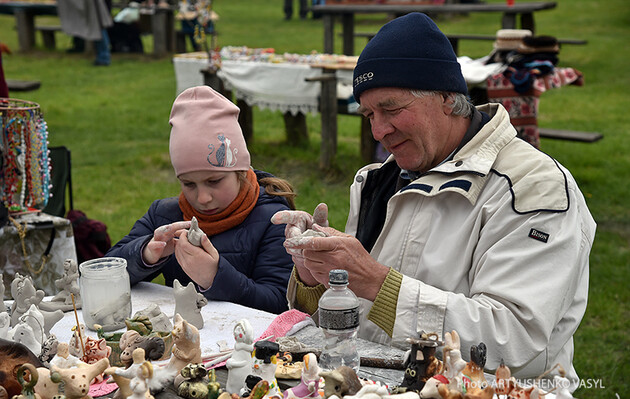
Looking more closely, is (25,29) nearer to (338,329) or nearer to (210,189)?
(210,189)

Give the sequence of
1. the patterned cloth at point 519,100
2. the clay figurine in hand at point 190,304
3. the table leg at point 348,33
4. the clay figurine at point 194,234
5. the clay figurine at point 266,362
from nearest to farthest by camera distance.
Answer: the clay figurine at point 266,362, the clay figurine in hand at point 190,304, the clay figurine at point 194,234, the patterned cloth at point 519,100, the table leg at point 348,33

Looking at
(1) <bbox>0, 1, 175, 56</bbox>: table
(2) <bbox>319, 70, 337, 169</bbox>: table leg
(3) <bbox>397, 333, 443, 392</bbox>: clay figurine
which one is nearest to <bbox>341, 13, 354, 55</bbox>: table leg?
(2) <bbox>319, 70, 337, 169</bbox>: table leg

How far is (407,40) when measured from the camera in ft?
7.04

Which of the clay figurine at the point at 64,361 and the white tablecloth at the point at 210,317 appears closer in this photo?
the clay figurine at the point at 64,361

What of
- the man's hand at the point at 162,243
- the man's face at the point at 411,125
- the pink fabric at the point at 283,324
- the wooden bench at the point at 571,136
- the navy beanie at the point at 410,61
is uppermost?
the navy beanie at the point at 410,61

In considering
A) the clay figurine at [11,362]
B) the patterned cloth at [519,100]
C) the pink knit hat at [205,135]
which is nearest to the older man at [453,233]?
the pink knit hat at [205,135]

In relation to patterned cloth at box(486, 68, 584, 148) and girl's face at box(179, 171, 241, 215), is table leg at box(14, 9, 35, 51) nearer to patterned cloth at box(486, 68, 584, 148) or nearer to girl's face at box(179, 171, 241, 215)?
patterned cloth at box(486, 68, 584, 148)

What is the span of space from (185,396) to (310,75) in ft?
18.0

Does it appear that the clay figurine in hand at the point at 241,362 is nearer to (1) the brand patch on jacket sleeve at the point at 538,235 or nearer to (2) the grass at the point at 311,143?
(1) the brand patch on jacket sleeve at the point at 538,235

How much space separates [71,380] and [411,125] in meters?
1.19

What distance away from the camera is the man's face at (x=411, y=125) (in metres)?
2.14

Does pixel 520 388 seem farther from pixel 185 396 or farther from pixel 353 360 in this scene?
pixel 185 396

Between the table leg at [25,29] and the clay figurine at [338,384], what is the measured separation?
50.0 ft

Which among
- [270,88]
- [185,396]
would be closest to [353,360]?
[185,396]
